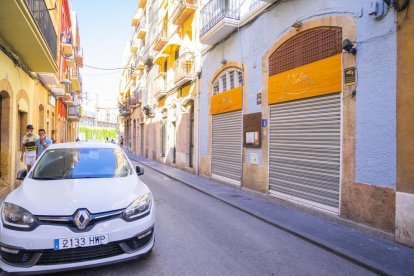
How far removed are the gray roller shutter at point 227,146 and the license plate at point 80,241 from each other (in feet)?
24.0

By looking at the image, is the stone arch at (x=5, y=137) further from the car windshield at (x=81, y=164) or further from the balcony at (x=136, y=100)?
the balcony at (x=136, y=100)

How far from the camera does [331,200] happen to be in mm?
6457

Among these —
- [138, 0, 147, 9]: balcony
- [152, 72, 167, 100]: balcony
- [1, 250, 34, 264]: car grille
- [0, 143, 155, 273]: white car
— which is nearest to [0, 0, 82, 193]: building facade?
[0, 143, 155, 273]: white car

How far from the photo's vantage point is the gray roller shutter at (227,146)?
10625mm

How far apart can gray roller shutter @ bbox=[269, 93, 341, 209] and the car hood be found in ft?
13.4

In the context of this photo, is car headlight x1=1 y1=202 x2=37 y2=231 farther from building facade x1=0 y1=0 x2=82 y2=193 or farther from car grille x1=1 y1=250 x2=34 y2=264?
building facade x1=0 y1=0 x2=82 y2=193

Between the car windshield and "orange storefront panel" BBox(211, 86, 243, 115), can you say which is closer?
the car windshield

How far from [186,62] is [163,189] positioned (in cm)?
773

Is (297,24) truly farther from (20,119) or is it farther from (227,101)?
(20,119)

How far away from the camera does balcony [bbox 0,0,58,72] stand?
6711mm

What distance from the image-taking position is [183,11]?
1566cm

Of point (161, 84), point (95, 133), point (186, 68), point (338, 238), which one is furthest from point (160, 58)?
point (95, 133)

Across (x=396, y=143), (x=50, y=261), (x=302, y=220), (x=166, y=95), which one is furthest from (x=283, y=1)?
(x=166, y=95)

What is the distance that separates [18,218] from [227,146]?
335 inches
